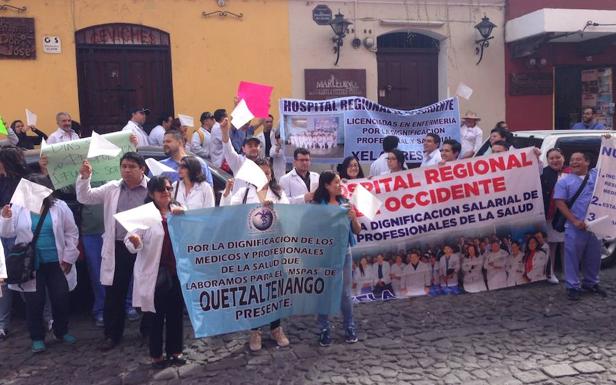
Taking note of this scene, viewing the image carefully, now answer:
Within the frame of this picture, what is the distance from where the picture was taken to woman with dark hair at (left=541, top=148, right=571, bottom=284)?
275 inches

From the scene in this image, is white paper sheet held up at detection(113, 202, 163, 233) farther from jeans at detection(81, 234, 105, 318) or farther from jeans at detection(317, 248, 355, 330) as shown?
jeans at detection(317, 248, 355, 330)

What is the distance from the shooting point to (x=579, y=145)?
7441 millimetres

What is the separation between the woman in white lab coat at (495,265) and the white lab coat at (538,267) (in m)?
0.32

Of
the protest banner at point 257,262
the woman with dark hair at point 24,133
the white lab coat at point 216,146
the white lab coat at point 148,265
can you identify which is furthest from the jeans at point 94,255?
the woman with dark hair at point 24,133

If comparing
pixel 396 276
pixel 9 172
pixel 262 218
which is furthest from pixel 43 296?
pixel 396 276

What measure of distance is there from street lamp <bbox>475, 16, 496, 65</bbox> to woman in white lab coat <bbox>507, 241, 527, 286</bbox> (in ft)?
24.8

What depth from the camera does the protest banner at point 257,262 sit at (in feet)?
16.3

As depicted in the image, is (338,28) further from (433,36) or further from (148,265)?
(148,265)

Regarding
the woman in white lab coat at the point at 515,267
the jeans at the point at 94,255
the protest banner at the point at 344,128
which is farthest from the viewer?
the protest banner at the point at 344,128

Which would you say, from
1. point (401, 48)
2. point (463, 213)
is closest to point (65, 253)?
point (463, 213)

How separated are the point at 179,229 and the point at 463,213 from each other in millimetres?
3282

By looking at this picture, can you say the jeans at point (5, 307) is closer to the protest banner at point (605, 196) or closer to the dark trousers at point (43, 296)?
the dark trousers at point (43, 296)

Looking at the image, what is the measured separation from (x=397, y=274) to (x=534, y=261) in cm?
161

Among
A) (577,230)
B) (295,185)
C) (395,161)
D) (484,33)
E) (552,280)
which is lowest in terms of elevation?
(552,280)
